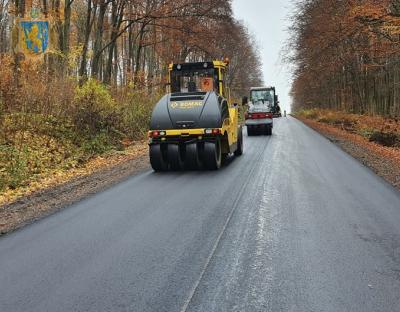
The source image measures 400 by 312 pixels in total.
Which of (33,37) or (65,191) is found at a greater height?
(33,37)

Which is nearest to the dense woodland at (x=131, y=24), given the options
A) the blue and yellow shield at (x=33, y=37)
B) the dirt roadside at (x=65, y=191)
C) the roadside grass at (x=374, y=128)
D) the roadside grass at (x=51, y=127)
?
the blue and yellow shield at (x=33, y=37)

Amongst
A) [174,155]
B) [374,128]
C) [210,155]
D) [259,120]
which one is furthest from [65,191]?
[374,128]

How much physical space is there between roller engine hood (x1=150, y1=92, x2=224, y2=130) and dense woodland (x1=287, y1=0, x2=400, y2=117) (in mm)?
8693

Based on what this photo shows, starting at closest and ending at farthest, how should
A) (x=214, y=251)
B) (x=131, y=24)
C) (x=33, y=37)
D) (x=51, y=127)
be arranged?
(x=214, y=251)
(x=51, y=127)
(x=33, y=37)
(x=131, y=24)

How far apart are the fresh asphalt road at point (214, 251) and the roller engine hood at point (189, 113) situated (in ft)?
8.59

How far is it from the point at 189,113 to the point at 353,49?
19.2 m

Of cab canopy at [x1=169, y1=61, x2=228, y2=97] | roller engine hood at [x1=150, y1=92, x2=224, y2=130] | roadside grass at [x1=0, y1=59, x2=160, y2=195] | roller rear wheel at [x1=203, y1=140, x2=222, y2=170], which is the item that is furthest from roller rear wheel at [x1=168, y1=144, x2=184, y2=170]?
cab canopy at [x1=169, y1=61, x2=228, y2=97]

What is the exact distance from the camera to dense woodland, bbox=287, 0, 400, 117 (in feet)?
61.1

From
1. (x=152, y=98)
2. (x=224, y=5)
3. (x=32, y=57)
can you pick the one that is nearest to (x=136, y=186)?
(x=32, y=57)

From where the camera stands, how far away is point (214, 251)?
5.86 metres

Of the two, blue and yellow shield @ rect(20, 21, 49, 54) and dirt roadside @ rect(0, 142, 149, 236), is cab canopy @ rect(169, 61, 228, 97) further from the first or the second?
blue and yellow shield @ rect(20, 21, 49, 54)

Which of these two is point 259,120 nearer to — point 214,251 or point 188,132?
point 188,132

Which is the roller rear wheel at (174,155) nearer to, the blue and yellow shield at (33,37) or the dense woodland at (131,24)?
the dense woodland at (131,24)

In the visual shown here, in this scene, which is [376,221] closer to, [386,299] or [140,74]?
[386,299]
